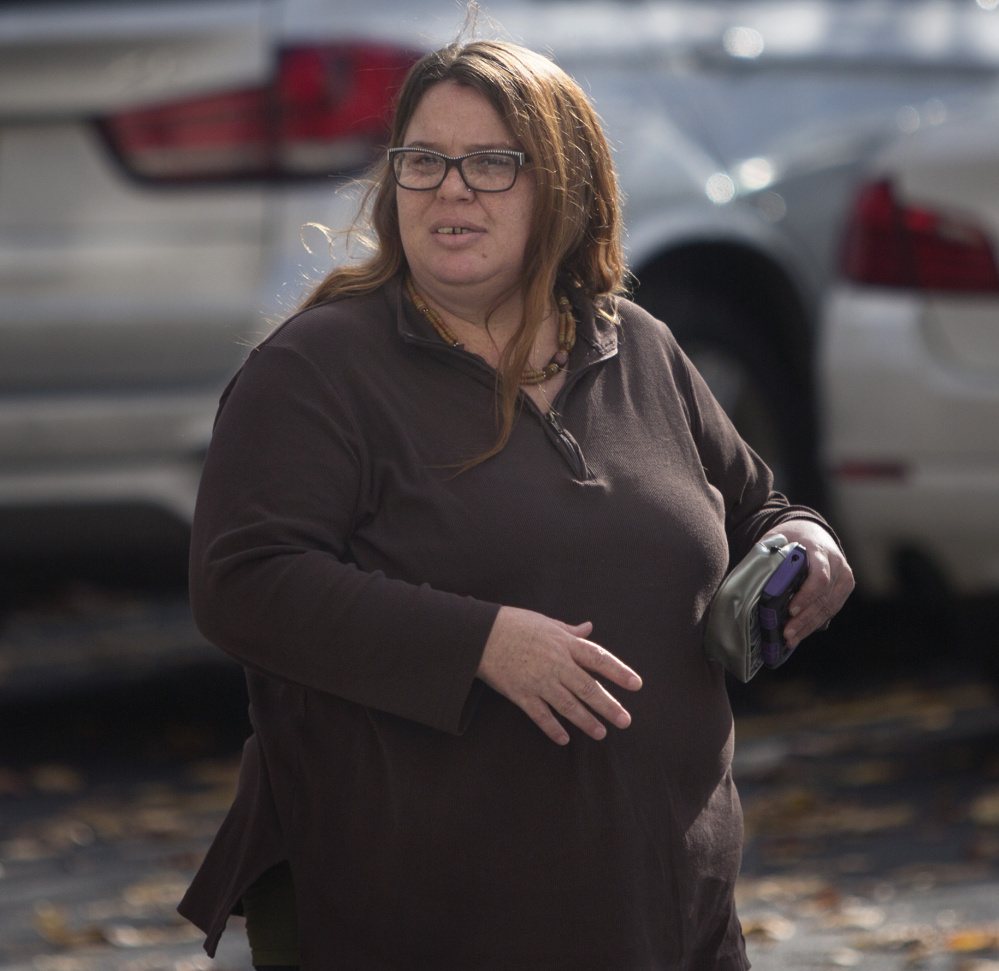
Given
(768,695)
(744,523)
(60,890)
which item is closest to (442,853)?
(744,523)

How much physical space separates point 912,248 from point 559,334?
231cm

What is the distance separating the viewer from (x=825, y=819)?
4430 mm

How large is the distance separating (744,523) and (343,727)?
720 mm

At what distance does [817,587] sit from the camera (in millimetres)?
2436

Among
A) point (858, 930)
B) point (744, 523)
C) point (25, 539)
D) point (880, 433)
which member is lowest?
point (858, 930)

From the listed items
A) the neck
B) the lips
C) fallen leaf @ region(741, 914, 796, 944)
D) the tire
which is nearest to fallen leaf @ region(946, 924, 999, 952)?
fallen leaf @ region(741, 914, 796, 944)

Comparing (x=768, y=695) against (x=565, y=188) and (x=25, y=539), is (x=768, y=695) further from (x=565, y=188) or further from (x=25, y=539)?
(x=565, y=188)

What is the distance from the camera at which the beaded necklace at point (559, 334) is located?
238cm

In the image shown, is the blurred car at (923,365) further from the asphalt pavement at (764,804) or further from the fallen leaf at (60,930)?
the fallen leaf at (60,930)

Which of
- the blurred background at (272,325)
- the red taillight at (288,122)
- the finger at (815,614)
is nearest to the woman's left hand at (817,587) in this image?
the finger at (815,614)

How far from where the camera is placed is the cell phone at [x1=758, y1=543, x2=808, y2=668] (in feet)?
7.80

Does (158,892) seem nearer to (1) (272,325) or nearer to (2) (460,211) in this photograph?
(1) (272,325)

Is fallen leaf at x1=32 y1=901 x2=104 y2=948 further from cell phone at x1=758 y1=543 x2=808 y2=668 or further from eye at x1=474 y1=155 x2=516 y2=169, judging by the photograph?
eye at x1=474 y1=155 x2=516 y2=169

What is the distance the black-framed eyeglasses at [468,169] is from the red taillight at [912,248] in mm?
2347
